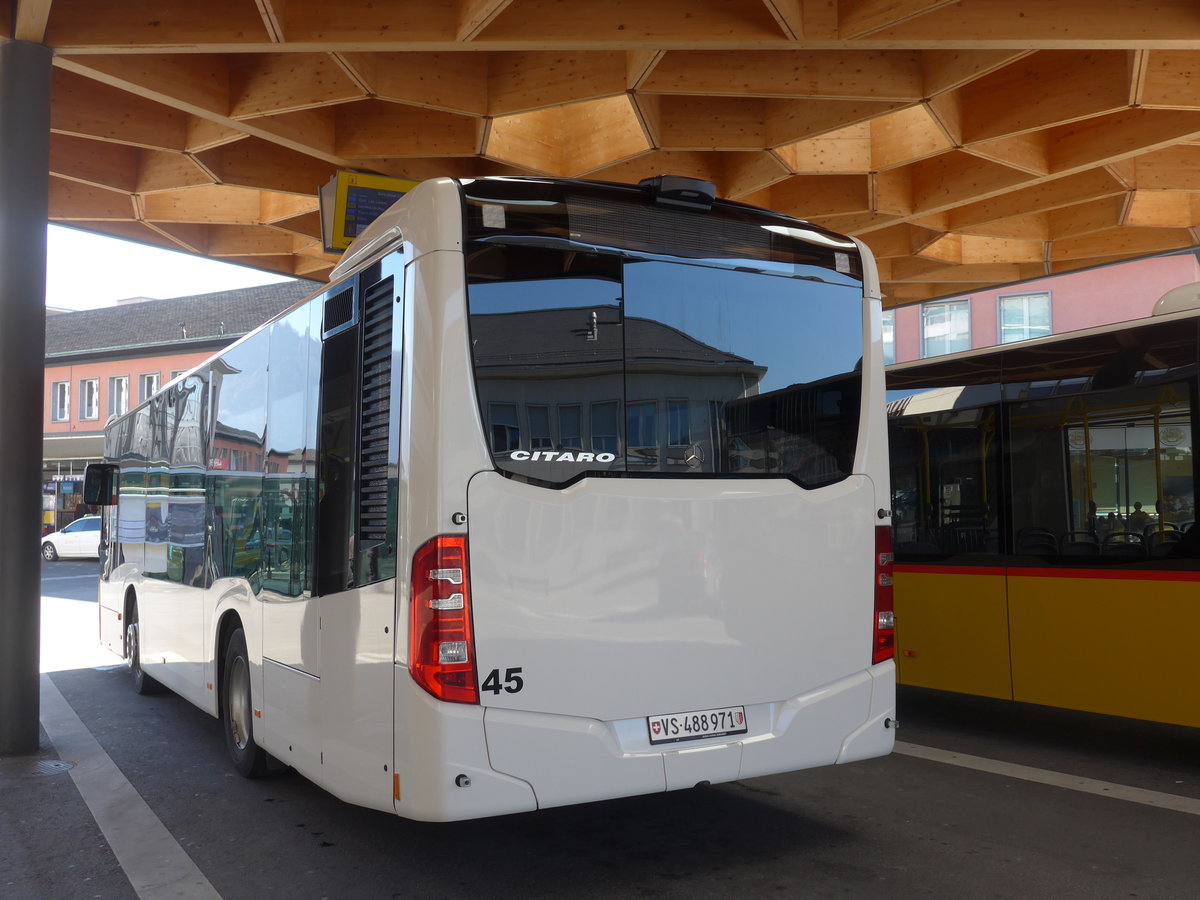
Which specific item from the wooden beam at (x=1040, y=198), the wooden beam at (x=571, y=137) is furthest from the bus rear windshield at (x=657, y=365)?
the wooden beam at (x=1040, y=198)

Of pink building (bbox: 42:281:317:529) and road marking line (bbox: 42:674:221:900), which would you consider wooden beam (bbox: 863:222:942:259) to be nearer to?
road marking line (bbox: 42:674:221:900)

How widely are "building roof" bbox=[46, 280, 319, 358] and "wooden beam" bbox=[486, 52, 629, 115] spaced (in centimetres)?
4071

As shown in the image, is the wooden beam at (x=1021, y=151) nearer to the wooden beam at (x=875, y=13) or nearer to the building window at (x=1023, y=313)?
the wooden beam at (x=875, y=13)

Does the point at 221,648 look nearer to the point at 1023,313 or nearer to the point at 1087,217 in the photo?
the point at 1087,217

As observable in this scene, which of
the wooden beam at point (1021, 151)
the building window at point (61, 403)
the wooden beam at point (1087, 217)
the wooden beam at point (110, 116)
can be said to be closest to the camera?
the wooden beam at point (110, 116)

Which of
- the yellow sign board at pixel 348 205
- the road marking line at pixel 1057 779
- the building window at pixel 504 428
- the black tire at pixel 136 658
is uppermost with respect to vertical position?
the yellow sign board at pixel 348 205

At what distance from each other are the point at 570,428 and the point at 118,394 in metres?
50.1

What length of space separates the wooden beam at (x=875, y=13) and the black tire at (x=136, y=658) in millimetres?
8054

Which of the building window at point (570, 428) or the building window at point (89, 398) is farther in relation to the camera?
the building window at point (89, 398)

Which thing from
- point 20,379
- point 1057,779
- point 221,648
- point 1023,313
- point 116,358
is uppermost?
point 116,358

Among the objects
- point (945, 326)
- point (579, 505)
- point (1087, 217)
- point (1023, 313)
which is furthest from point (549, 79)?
point (945, 326)

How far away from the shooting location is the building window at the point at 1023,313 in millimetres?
35844

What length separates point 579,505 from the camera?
4.65 m

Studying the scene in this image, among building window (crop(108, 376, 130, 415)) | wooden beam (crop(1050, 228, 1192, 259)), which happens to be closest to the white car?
building window (crop(108, 376, 130, 415))
